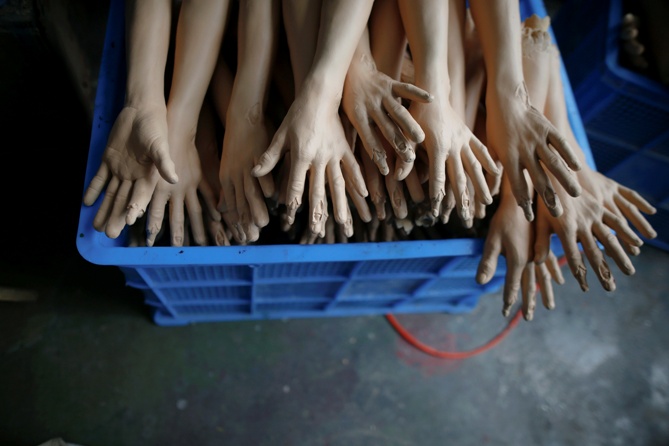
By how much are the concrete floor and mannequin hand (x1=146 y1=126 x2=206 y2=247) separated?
0.56m

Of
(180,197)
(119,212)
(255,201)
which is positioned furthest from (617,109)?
(119,212)

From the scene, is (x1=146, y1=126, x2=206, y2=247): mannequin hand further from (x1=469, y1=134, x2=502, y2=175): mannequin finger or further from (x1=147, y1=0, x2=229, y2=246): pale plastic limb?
(x1=469, y1=134, x2=502, y2=175): mannequin finger

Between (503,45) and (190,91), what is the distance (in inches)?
24.1

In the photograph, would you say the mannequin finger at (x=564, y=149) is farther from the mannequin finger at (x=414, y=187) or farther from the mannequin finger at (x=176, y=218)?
the mannequin finger at (x=176, y=218)

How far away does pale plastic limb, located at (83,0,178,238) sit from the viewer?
29.7 inches

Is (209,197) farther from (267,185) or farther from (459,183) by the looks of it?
(459,183)

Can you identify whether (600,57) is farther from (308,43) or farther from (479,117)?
(308,43)

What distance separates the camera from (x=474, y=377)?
1331 millimetres

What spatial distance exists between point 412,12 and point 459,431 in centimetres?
107

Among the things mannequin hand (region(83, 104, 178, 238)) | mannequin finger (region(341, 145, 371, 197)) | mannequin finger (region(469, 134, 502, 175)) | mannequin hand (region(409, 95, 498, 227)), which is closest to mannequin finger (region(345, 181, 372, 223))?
mannequin finger (region(341, 145, 371, 197))

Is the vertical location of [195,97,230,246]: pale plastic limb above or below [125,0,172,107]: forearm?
below

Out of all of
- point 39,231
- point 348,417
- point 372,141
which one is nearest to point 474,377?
point 348,417

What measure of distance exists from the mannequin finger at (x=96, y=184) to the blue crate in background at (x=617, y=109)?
1317 millimetres

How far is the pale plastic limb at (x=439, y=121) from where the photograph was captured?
77 cm
